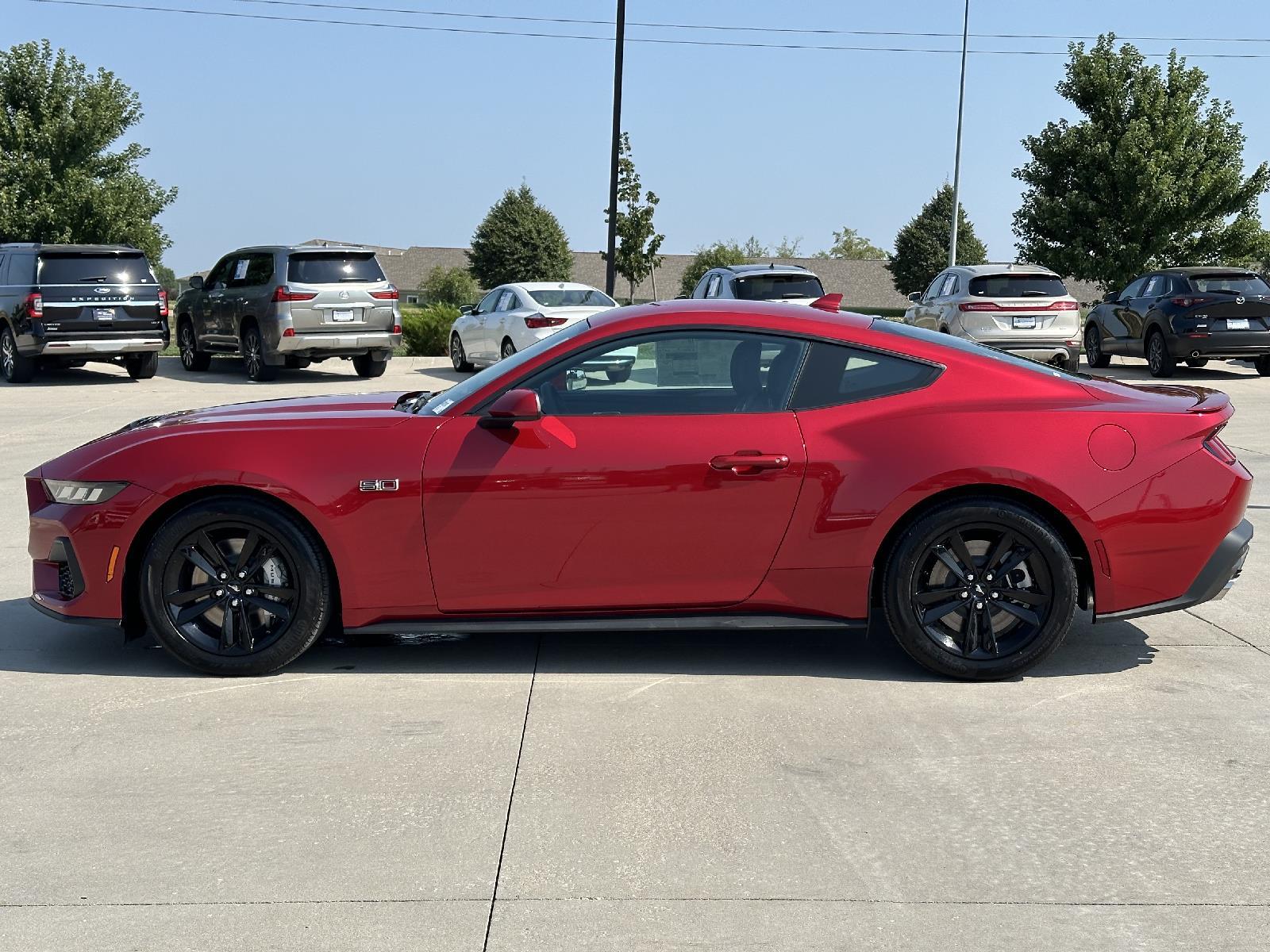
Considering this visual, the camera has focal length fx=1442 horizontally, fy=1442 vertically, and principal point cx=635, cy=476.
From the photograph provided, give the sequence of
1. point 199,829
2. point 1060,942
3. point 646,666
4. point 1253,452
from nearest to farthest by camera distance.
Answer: point 1060,942 → point 199,829 → point 646,666 → point 1253,452

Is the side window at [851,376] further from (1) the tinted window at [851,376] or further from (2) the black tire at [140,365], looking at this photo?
(2) the black tire at [140,365]

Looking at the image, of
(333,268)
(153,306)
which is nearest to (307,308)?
(333,268)

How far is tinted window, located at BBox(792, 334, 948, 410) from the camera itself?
18.2ft

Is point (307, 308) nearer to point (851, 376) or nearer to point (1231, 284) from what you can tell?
point (1231, 284)

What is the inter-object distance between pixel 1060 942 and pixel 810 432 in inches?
96.0

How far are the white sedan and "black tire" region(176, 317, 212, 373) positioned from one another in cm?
422

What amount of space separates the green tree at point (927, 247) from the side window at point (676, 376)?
7718 centimetres

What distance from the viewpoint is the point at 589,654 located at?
19.7 feet

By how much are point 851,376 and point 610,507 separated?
1.08m

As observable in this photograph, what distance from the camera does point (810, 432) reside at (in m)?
5.46

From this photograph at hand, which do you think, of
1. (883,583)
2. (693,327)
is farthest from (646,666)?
(693,327)

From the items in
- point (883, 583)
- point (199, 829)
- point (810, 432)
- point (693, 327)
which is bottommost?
point (199, 829)

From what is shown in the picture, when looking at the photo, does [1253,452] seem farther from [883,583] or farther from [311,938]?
[311,938]

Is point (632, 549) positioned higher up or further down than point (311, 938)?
higher up
